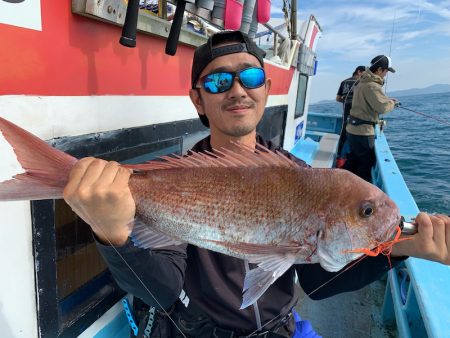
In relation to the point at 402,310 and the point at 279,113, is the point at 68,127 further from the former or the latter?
the point at 279,113

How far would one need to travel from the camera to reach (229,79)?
6.49 ft

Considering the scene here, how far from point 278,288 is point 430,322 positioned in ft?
3.02

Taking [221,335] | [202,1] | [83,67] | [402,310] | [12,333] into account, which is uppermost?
[202,1]

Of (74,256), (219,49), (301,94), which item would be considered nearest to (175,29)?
(219,49)

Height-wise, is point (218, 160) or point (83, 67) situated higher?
point (83, 67)

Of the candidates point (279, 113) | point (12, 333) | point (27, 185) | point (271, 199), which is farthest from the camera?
point (279, 113)

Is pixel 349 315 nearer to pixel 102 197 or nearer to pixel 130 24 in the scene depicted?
pixel 102 197

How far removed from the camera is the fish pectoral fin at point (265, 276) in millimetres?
1377

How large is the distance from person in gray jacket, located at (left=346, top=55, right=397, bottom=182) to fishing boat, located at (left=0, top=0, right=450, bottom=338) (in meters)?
4.72

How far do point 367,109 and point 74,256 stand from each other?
6.46 m

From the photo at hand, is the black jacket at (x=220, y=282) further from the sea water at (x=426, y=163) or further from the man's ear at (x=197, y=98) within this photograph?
the sea water at (x=426, y=163)

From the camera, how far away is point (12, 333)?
5.00 feet

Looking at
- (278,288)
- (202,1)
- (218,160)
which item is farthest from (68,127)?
(278,288)

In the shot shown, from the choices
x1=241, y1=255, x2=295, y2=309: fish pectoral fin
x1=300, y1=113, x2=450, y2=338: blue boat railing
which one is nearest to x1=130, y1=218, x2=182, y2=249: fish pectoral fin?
x1=241, y1=255, x2=295, y2=309: fish pectoral fin
